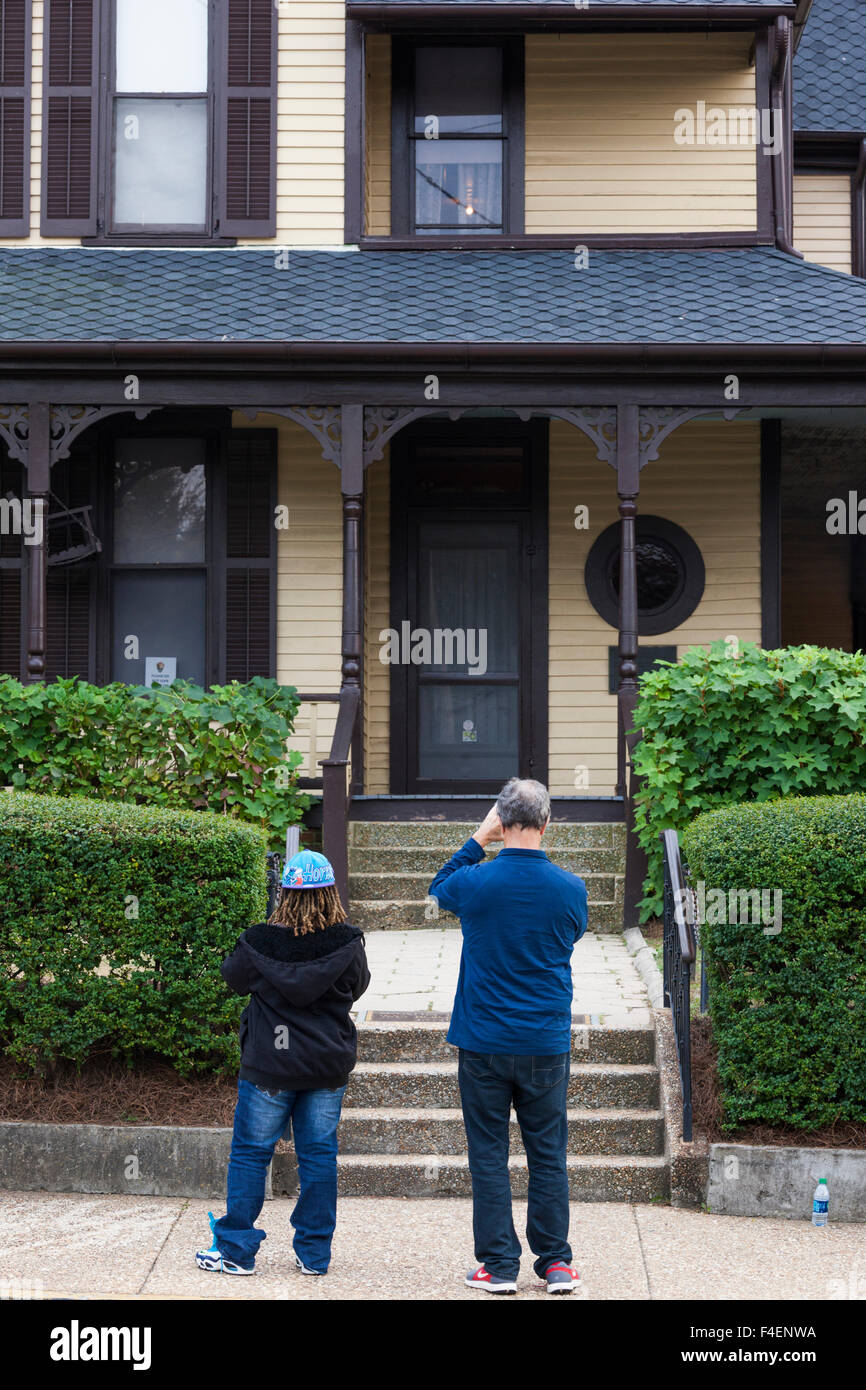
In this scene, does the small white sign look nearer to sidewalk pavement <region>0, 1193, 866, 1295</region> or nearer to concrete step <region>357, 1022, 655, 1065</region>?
concrete step <region>357, 1022, 655, 1065</region>

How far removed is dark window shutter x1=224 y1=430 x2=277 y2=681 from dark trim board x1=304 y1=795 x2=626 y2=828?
5.96 ft

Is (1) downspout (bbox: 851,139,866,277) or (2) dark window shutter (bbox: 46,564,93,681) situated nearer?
(2) dark window shutter (bbox: 46,564,93,681)

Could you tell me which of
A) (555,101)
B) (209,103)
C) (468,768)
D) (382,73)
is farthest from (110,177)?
(468,768)

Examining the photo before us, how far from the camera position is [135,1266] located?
4.92 metres

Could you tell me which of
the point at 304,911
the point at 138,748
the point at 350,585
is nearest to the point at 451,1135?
the point at 304,911

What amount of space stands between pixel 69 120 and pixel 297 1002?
29.6ft

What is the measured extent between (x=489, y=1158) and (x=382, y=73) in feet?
32.8

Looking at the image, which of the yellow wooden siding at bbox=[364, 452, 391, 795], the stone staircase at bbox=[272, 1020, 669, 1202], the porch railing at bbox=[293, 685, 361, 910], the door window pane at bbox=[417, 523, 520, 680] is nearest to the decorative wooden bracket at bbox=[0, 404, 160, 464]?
the yellow wooden siding at bbox=[364, 452, 391, 795]

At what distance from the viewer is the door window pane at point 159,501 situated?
37.1ft

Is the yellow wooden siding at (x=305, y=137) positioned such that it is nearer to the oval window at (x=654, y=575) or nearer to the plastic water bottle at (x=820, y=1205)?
the oval window at (x=654, y=575)

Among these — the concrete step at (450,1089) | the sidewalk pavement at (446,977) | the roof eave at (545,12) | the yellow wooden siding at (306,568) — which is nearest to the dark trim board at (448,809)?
the sidewalk pavement at (446,977)

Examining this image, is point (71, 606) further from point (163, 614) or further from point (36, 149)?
point (36, 149)

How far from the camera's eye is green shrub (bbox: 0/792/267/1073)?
598 cm

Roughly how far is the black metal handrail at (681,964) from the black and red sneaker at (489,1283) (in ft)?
4.76
